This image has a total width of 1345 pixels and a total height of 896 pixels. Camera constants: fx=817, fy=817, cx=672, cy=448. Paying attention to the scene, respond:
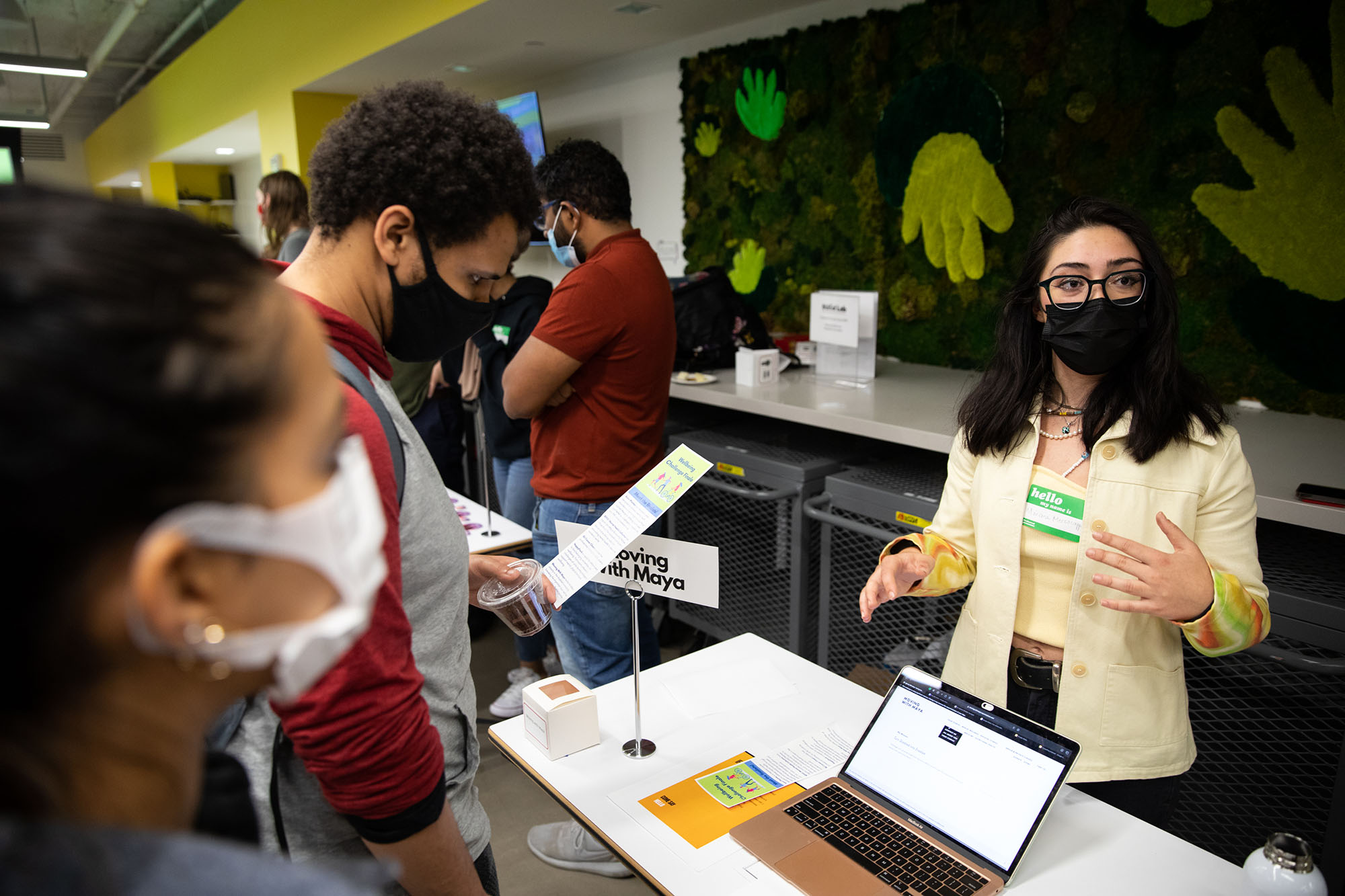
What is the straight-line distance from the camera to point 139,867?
362 millimetres

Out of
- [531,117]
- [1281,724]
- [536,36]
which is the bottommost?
[1281,724]

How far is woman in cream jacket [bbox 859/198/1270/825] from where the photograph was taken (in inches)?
Result: 51.1

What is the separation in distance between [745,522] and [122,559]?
258 cm

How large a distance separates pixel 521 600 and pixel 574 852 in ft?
4.09

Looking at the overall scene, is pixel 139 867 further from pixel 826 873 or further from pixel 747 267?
pixel 747 267

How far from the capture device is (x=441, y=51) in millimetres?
4039

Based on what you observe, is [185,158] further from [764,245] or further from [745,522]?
[745,522]

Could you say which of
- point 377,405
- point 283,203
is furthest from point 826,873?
point 283,203

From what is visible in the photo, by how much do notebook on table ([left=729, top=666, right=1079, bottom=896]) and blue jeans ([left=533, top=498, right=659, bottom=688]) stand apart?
0.99 meters

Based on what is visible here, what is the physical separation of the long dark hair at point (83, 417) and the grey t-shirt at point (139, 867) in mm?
21

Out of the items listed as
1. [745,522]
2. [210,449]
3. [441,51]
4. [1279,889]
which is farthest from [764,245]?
[210,449]

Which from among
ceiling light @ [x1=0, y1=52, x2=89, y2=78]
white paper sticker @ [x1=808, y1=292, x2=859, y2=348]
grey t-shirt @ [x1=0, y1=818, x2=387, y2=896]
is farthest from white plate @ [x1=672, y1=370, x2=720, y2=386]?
ceiling light @ [x1=0, y1=52, x2=89, y2=78]

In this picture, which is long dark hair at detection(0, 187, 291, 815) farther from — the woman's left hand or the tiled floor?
the tiled floor

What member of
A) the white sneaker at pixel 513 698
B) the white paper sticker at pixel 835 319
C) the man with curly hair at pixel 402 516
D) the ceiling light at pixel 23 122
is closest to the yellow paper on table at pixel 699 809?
the man with curly hair at pixel 402 516
